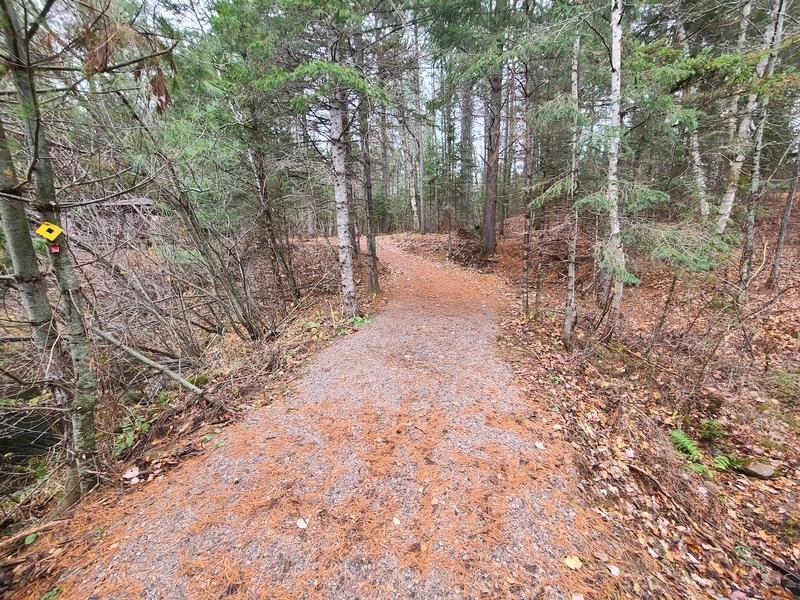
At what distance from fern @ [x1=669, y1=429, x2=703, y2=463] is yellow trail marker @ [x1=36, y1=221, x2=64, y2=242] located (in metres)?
7.35

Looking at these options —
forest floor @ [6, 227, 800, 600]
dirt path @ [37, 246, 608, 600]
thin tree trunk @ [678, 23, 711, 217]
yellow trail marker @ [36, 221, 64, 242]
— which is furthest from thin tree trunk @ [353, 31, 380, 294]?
thin tree trunk @ [678, 23, 711, 217]

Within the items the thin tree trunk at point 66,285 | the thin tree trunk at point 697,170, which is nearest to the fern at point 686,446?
the thin tree trunk at point 697,170

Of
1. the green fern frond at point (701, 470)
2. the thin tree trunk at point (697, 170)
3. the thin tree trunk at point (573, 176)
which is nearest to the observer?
the green fern frond at point (701, 470)

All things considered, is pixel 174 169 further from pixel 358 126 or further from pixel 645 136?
pixel 645 136

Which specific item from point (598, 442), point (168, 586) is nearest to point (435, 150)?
point (598, 442)

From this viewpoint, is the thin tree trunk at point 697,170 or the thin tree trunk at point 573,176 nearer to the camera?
the thin tree trunk at point 573,176

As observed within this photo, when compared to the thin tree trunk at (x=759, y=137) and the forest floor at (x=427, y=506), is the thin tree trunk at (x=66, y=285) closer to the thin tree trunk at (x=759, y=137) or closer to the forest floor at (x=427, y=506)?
the forest floor at (x=427, y=506)

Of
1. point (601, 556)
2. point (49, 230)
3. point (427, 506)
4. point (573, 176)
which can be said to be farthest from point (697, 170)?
point (49, 230)

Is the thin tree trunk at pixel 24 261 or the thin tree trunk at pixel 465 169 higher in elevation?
the thin tree trunk at pixel 465 169

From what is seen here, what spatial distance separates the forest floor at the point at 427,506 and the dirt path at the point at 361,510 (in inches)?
0.6

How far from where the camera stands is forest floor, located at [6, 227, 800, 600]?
2496mm

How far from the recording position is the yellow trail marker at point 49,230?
2.48 metres

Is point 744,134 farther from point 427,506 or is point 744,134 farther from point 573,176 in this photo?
point 427,506

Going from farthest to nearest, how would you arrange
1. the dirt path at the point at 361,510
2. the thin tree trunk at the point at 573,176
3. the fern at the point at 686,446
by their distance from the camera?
the thin tree trunk at the point at 573,176 → the fern at the point at 686,446 → the dirt path at the point at 361,510
